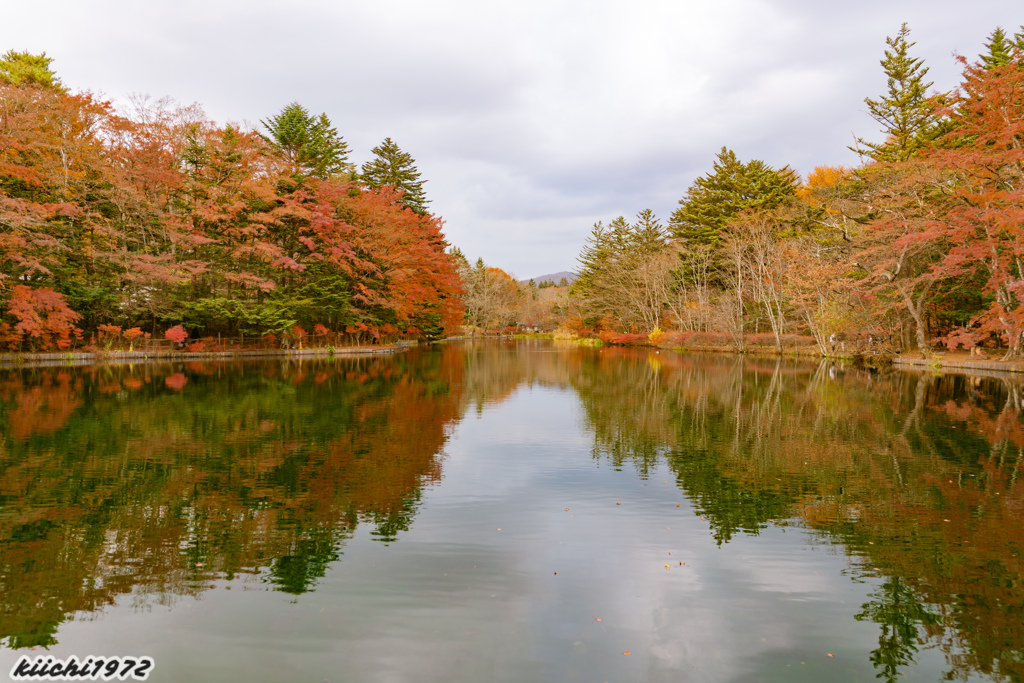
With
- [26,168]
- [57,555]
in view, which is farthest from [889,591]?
[26,168]

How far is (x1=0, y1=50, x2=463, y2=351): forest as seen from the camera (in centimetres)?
2362

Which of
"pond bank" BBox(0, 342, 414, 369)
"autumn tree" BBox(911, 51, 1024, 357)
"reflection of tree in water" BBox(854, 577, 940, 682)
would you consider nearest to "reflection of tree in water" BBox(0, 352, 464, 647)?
"reflection of tree in water" BBox(854, 577, 940, 682)

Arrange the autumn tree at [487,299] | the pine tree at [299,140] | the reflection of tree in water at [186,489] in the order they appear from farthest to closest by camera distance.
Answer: the autumn tree at [487,299] → the pine tree at [299,140] → the reflection of tree in water at [186,489]

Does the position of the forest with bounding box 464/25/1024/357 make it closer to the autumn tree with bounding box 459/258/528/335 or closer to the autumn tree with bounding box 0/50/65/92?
the autumn tree with bounding box 459/258/528/335

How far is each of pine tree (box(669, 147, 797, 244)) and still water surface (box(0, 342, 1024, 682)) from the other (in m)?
33.9

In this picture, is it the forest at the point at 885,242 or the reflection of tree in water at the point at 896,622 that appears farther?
the forest at the point at 885,242

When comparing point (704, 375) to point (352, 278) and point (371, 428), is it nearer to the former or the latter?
point (371, 428)

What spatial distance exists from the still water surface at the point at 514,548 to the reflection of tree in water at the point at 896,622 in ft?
0.06

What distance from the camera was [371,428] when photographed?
1055 cm

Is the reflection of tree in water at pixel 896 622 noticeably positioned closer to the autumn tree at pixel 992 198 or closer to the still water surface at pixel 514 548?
the still water surface at pixel 514 548

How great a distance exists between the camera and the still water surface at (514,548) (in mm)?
3551

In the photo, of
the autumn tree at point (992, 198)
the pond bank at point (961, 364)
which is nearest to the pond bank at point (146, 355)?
the pond bank at point (961, 364)

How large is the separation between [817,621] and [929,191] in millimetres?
25083

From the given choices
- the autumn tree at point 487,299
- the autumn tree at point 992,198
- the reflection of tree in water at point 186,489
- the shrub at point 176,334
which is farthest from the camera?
the autumn tree at point 487,299
